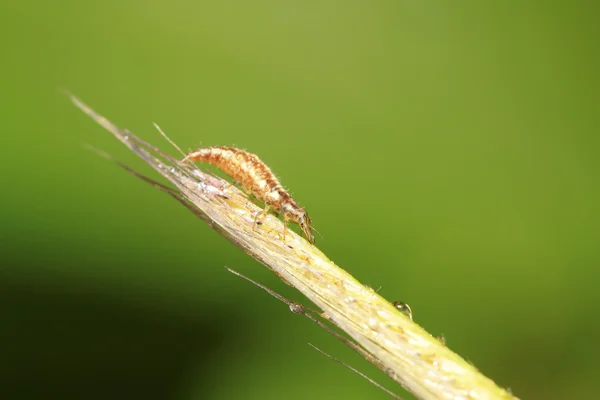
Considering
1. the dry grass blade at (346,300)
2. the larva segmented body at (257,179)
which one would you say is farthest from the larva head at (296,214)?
the dry grass blade at (346,300)

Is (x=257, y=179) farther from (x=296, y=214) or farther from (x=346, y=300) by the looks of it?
(x=346, y=300)

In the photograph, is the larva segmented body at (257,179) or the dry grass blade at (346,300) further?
the larva segmented body at (257,179)

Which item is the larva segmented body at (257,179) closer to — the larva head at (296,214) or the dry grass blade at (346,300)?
the larva head at (296,214)

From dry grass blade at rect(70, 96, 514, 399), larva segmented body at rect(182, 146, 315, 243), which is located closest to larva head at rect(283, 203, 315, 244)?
larva segmented body at rect(182, 146, 315, 243)

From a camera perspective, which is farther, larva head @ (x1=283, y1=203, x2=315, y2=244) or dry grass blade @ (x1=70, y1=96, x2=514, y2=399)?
larva head @ (x1=283, y1=203, x2=315, y2=244)

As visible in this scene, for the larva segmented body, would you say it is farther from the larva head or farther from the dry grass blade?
the dry grass blade
